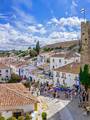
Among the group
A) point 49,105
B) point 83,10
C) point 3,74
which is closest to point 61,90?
Result: point 49,105

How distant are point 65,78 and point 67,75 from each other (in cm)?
64

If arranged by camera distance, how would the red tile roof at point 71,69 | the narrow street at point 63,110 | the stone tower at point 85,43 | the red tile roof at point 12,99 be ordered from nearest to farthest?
the red tile roof at point 12,99 → the narrow street at point 63,110 → the stone tower at point 85,43 → the red tile roof at point 71,69

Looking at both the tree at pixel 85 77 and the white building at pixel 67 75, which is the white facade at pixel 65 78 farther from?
the tree at pixel 85 77

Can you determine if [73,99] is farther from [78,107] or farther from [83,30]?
[83,30]

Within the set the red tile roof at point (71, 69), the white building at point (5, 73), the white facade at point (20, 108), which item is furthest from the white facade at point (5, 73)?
the white facade at point (20, 108)

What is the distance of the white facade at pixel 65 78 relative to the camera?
5959 cm

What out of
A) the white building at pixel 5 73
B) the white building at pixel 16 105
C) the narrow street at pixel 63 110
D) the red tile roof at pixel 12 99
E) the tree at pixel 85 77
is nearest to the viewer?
the white building at pixel 16 105

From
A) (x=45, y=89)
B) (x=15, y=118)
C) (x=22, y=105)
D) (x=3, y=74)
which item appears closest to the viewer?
(x=15, y=118)

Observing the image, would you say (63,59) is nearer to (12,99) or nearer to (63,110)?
(63,110)

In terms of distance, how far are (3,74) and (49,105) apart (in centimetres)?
4209

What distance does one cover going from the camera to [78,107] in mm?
42250

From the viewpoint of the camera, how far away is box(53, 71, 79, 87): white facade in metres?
59.6

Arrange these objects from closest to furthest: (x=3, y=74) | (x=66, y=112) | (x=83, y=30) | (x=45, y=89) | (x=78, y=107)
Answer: (x=66, y=112) < (x=78, y=107) < (x=83, y=30) < (x=45, y=89) < (x=3, y=74)

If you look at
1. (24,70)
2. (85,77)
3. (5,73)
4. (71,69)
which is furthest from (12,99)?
(5,73)
